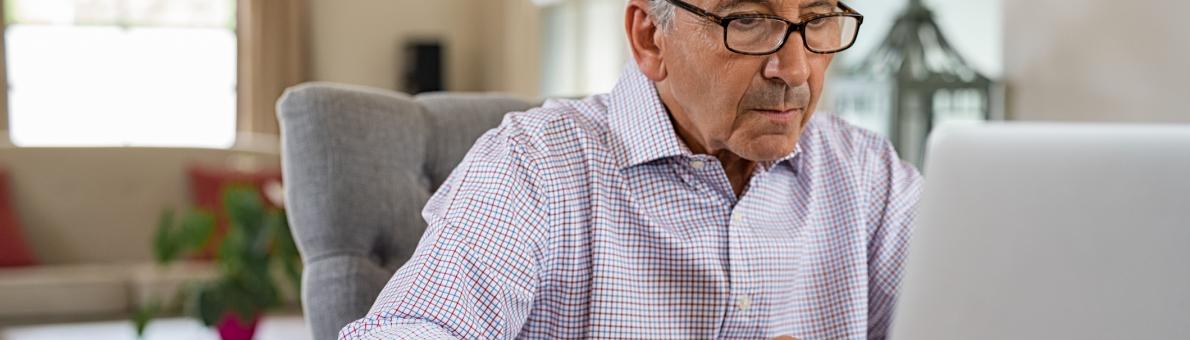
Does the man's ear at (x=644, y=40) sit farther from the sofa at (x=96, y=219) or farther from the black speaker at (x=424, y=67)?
the black speaker at (x=424, y=67)

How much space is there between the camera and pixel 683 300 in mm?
1243

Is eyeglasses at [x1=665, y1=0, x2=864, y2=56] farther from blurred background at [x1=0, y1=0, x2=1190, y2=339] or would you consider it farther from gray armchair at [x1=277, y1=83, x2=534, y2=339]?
blurred background at [x1=0, y1=0, x2=1190, y2=339]

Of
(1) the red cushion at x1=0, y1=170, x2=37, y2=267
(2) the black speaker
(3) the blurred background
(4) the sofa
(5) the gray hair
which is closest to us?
(5) the gray hair

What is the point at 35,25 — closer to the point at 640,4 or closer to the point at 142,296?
the point at 142,296

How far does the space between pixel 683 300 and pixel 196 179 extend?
382 centimetres

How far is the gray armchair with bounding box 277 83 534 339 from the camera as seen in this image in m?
1.39

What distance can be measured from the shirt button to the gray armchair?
393mm

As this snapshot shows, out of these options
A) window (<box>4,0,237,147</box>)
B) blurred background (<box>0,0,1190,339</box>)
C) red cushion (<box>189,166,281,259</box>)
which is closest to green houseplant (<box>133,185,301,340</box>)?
blurred background (<box>0,0,1190,339</box>)

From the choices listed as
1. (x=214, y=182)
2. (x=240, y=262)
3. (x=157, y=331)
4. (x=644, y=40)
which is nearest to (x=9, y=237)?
(x=214, y=182)

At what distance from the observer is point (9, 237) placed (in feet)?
14.6

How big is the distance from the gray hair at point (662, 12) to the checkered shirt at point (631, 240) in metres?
0.08

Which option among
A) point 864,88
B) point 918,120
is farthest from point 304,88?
point 864,88

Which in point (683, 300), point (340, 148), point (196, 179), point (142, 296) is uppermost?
point (340, 148)

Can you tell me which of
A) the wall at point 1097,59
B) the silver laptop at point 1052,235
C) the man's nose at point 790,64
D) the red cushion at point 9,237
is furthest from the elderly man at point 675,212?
the red cushion at point 9,237
